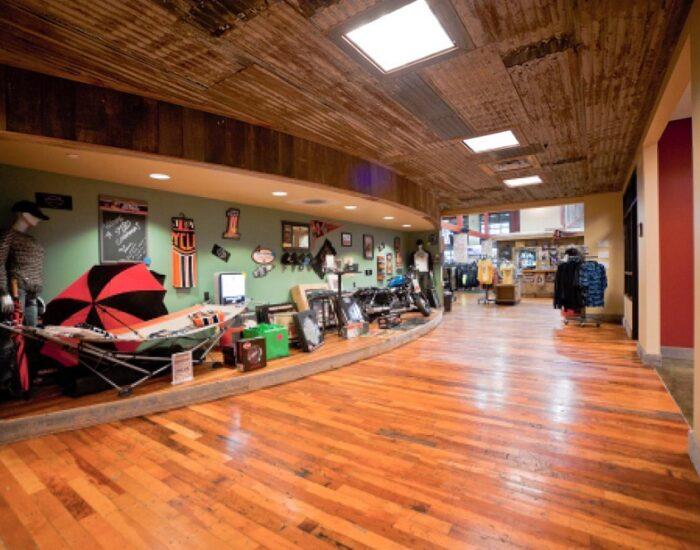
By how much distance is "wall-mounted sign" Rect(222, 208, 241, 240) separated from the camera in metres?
5.56

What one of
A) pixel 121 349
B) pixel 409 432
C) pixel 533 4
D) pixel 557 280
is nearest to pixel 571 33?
pixel 533 4

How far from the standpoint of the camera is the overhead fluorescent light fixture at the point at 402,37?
90.0 inches

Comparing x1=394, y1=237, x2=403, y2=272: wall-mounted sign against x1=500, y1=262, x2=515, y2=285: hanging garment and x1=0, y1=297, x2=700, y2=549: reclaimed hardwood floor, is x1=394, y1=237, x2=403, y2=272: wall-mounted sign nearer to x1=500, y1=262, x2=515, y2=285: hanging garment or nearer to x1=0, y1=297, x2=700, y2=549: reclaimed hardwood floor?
x1=500, y1=262, x2=515, y2=285: hanging garment

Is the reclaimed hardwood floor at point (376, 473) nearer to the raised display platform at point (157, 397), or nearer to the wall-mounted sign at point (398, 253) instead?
the raised display platform at point (157, 397)

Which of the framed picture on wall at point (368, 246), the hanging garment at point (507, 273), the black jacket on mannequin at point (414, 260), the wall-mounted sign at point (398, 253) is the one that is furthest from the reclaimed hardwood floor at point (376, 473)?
the hanging garment at point (507, 273)

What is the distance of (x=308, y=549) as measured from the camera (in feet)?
5.52

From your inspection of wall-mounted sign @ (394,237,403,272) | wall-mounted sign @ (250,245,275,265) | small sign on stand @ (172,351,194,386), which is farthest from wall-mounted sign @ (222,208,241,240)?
wall-mounted sign @ (394,237,403,272)

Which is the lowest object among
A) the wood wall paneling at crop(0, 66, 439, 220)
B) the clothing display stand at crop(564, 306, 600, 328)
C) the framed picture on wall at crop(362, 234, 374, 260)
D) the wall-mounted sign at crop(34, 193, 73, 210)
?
the clothing display stand at crop(564, 306, 600, 328)

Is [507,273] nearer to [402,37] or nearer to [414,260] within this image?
[414,260]

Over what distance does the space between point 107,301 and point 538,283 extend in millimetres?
14724

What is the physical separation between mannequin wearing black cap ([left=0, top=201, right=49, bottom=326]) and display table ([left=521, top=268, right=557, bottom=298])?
15.1m

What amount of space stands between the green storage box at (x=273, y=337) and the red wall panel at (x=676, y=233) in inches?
205

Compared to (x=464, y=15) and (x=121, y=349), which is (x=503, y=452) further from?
(x=121, y=349)

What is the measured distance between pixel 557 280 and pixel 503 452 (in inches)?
242
